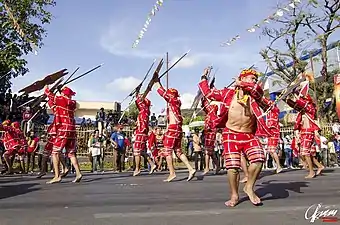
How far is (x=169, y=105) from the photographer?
10094 millimetres

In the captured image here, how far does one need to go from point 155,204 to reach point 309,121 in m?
5.32

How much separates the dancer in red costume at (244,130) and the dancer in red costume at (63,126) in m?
4.31

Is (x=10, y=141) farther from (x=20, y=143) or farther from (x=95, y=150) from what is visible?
(x=95, y=150)

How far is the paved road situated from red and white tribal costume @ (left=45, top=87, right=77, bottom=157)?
35.9 inches

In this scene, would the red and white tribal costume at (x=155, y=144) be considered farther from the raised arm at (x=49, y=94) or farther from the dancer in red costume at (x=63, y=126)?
the raised arm at (x=49, y=94)

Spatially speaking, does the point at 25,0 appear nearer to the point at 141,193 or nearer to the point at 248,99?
the point at 141,193

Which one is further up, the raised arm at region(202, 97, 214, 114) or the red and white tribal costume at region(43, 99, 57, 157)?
the raised arm at region(202, 97, 214, 114)

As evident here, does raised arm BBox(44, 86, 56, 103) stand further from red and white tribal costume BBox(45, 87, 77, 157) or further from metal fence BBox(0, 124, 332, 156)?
metal fence BBox(0, 124, 332, 156)

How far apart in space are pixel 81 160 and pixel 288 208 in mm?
18535

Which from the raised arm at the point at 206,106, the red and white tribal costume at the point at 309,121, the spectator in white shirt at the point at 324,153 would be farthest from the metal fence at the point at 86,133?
the red and white tribal costume at the point at 309,121

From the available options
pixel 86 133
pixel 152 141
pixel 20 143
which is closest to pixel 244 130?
pixel 20 143

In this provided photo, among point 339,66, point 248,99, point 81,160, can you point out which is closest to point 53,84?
point 248,99

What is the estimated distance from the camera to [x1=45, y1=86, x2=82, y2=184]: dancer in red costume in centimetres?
966

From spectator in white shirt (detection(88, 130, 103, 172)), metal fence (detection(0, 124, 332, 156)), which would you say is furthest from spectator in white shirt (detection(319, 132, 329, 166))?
spectator in white shirt (detection(88, 130, 103, 172))
